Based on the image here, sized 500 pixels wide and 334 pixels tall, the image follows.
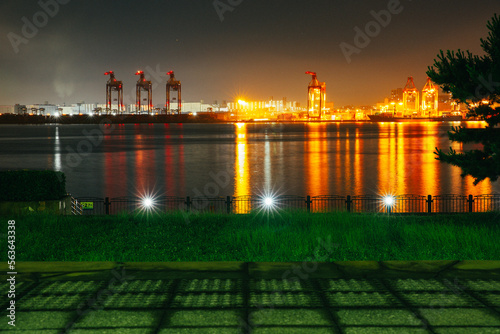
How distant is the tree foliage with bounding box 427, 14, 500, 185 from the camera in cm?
1261

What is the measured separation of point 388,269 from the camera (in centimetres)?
812

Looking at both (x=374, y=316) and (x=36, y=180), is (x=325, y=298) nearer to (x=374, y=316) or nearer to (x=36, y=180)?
(x=374, y=316)

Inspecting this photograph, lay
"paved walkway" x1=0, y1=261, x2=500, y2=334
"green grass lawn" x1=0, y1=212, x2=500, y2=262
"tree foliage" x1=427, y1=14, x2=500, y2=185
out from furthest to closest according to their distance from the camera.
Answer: "tree foliage" x1=427, y1=14, x2=500, y2=185 → "green grass lawn" x1=0, y1=212, x2=500, y2=262 → "paved walkway" x1=0, y1=261, x2=500, y2=334

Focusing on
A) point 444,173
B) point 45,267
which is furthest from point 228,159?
point 45,267

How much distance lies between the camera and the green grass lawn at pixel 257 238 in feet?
34.1

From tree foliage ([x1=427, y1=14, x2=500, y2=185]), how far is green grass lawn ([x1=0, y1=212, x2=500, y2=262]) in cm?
160

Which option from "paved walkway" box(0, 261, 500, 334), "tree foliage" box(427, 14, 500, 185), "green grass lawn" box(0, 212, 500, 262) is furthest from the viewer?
"tree foliage" box(427, 14, 500, 185)

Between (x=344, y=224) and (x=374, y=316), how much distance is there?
752 centimetres

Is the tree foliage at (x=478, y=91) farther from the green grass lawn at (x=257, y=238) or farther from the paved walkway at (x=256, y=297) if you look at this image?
the paved walkway at (x=256, y=297)

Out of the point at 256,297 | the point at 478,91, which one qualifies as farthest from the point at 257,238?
the point at 478,91

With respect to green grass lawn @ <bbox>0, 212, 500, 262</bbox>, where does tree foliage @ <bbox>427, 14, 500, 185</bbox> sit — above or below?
above

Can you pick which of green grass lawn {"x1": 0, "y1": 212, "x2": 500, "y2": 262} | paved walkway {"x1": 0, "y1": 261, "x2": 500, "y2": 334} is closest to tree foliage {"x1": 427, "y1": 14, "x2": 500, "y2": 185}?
green grass lawn {"x1": 0, "y1": 212, "x2": 500, "y2": 262}

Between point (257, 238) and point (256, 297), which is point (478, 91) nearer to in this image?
point (257, 238)

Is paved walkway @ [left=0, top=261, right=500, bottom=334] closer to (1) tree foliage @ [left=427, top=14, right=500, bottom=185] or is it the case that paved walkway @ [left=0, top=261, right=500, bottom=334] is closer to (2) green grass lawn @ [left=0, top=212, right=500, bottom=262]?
(2) green grass lawn @ [left=0, top=212, right=500, bottom=262]
